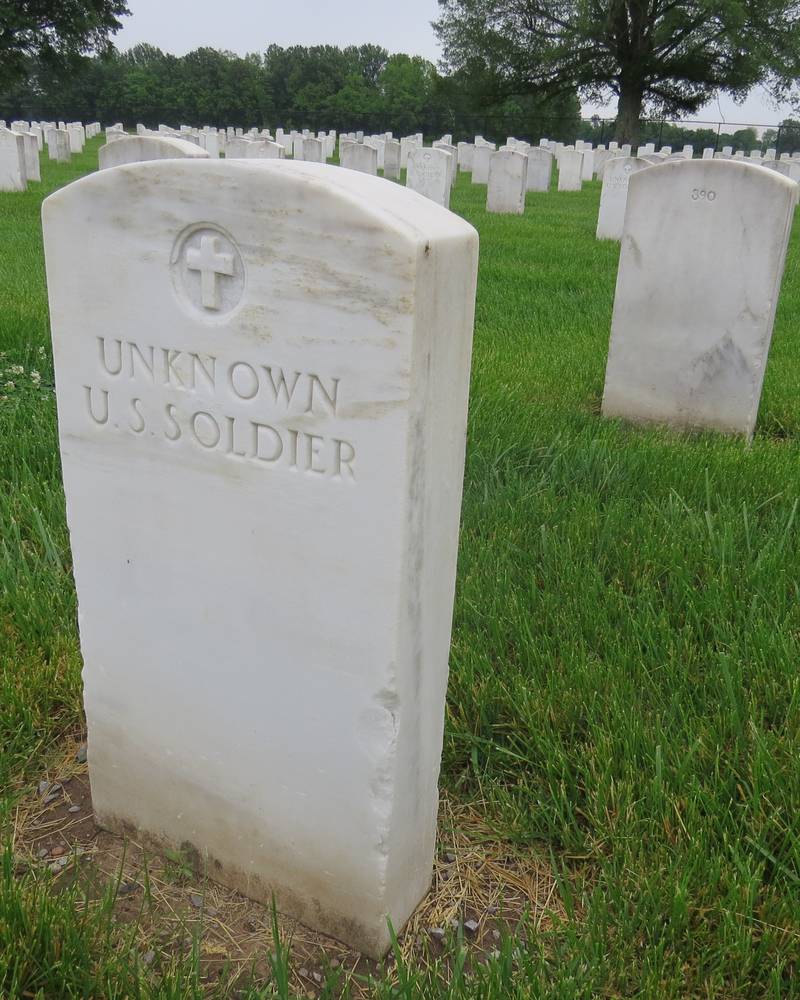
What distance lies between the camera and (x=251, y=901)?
1.85 meters

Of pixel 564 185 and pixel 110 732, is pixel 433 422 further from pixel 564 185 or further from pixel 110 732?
pixel 564 185

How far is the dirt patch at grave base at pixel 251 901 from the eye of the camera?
5.57 ft

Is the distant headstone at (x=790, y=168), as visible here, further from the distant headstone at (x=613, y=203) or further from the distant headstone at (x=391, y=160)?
the distant headstone at (x=613, y=203)

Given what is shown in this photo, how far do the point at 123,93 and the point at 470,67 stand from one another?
Answer: 25.4 m

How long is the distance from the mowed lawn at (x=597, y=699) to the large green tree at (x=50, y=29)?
2955 centimetres

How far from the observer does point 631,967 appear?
157 centimetres

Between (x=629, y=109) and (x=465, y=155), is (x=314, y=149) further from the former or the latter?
(x=629, y=109)

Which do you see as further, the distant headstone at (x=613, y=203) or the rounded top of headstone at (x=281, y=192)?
the distant headstone at (x=613, y=203)

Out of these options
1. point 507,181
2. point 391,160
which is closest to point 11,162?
point 507,181

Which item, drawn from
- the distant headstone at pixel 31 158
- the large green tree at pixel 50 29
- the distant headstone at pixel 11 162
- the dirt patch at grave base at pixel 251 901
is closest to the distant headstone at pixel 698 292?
the dirt patch at grave base at pixel 251 901

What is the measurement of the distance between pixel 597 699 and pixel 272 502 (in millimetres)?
1051

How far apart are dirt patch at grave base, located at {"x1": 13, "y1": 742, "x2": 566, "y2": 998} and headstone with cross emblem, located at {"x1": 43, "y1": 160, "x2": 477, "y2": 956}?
0.18ft

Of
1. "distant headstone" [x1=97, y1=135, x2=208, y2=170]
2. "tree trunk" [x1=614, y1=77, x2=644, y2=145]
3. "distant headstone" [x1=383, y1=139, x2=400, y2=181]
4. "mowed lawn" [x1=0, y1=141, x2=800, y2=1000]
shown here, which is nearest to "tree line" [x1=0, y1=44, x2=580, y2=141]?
"tree trunk" [x1=614, y1=77, x2=644, y2=145]

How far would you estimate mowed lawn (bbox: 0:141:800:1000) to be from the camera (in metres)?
1.58
